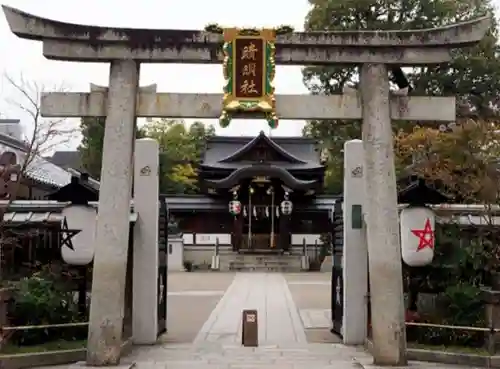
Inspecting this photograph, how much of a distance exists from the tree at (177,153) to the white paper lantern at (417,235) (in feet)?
138

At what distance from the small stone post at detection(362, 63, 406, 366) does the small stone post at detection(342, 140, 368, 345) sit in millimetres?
2451

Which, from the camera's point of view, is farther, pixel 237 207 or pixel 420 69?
pixel 237 207

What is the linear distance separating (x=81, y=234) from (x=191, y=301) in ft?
37.1

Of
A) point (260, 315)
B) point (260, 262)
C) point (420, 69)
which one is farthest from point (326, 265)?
point (260, 315)

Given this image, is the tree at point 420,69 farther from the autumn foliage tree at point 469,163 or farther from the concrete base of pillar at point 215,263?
the autumn foliage tree at point 469,163

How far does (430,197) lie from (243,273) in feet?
89.4

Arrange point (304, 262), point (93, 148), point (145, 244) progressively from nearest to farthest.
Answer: point (145, 244) < point (304, 262) < point (93, 148)

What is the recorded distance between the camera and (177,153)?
57.8m

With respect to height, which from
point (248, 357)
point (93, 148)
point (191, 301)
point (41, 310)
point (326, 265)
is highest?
point (93, 148)

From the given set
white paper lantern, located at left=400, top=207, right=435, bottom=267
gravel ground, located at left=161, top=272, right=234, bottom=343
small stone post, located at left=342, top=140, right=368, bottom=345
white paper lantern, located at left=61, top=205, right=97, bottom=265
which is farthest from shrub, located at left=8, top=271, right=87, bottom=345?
white paper lantern, located at left=400, top=207, right=435, bottom=267

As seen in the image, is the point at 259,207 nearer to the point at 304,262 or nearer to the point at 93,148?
the point at 304,262

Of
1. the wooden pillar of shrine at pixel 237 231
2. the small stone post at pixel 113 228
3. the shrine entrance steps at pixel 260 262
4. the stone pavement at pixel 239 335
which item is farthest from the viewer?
the wooden pillar of shrine at pixel 237 231

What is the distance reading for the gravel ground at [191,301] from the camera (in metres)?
15.8

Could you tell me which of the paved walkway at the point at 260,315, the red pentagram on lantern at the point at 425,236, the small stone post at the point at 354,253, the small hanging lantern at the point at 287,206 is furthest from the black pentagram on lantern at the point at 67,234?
the small hanging lantern at the point at 287,206
